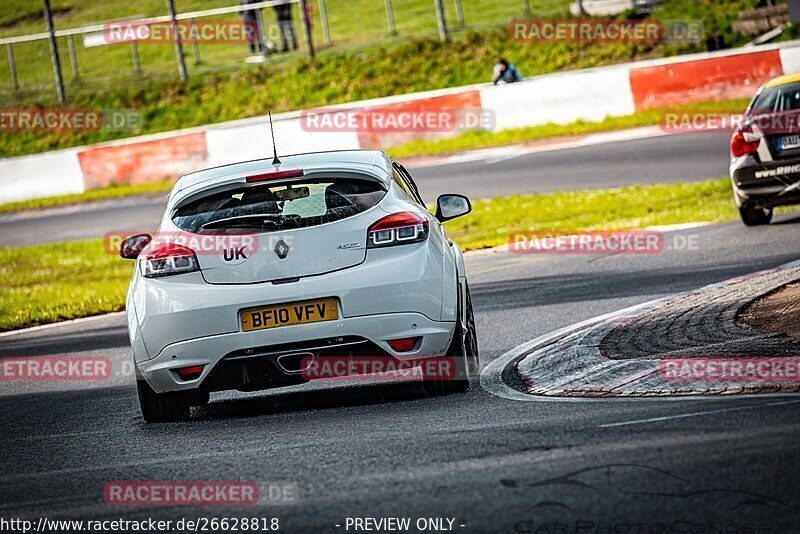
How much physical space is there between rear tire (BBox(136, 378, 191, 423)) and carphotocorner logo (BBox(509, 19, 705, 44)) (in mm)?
23982

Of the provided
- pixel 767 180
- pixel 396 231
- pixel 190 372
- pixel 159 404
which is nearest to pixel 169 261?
pixel 190 372

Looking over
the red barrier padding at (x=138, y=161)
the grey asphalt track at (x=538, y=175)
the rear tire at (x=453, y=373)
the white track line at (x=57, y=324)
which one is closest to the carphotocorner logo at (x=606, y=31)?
the grey asphalt track at (x=538, y=175)

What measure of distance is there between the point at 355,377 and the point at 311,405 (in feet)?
4.05

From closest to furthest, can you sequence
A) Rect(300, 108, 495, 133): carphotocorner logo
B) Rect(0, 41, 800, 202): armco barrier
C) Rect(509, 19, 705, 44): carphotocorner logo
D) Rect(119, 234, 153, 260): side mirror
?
1. Rect(119, 234, 153, 260): side mirror
2. Rect(0, 41, 800, 202): armco barrier
3. Rect(300, 108, 495, 133): carphotocorner logo
4. Rect(509, 19, 705, 44): carphotocorner logo

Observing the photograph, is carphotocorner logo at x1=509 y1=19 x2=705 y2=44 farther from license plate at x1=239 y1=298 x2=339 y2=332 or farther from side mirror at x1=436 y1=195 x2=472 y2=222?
license plate at x1=239 y1=298 x2=339 y2=332

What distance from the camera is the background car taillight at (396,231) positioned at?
319 inches

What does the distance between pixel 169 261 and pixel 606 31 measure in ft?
84.1

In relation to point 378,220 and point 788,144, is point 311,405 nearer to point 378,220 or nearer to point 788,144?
point 378,220

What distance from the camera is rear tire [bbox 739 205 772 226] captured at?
52.2ft

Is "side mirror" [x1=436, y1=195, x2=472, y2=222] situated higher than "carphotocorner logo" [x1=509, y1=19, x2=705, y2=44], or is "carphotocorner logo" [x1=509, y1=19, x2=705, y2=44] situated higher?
"carphotocorner logo" [x1=509, y1=19, x2=705, y2=44]

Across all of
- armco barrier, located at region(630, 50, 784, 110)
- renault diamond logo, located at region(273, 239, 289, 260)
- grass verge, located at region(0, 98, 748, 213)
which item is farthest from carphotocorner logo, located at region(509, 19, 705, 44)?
renault diamond logo, located at region(273, 239, 289, 260)

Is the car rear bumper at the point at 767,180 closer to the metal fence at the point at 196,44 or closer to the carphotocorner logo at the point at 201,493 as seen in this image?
the carphotocorner logo at the point at 201,493

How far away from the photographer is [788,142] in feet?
50.3

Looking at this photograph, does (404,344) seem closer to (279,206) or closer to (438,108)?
(279,206)
